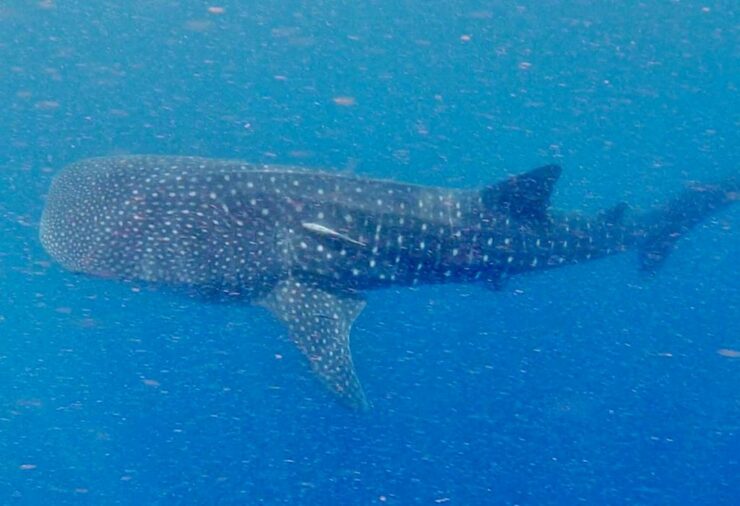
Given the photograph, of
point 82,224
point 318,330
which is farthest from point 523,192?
point 82,224

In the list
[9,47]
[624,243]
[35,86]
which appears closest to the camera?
[624,243]

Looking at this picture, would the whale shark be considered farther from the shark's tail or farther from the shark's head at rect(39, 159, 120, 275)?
the shark's tail

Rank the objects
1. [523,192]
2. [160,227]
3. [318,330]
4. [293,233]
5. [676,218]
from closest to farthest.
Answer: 1. [160,227]
2. [293,233]
3. [318,330]
4. [523,192]
5. [676,218]

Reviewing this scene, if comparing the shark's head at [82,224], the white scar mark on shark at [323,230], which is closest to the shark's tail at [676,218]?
the white scar mark on shark at [323,230]

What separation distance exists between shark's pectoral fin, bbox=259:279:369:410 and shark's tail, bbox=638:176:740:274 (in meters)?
4.55

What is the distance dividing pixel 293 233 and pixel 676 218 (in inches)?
226

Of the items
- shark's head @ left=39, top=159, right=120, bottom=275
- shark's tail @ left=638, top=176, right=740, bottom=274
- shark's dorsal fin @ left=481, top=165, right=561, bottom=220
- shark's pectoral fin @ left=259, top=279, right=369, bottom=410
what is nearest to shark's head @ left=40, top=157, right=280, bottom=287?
shark's head @ left=39, top=159, right=120, bottom=275

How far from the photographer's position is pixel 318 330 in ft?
20.9

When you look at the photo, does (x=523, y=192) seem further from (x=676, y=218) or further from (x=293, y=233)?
(x=676, y=218)

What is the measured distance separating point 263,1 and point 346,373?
23.3 meters

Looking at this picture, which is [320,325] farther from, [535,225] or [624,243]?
[624,243]

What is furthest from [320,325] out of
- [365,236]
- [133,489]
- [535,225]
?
[133,489]

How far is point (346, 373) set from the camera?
6.33 metres

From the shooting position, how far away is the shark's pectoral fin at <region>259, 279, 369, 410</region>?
6.27 meters
